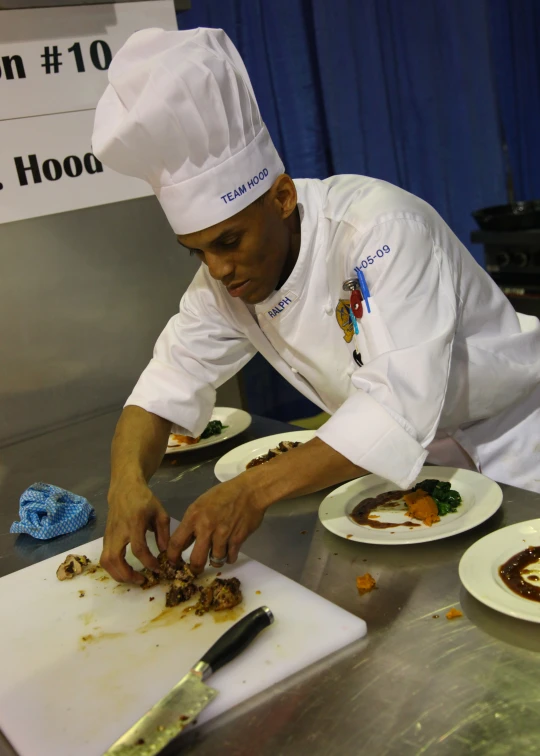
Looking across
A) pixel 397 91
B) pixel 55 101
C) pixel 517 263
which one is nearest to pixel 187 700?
pixel 55 101

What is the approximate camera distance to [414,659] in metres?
1.00

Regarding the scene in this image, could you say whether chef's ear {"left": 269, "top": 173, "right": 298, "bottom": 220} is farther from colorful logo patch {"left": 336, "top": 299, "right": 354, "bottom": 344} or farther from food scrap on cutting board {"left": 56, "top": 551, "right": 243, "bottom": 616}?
food scrap on cutting board {"left": 56, "top": 551, "right": 243, "bottom": 616}

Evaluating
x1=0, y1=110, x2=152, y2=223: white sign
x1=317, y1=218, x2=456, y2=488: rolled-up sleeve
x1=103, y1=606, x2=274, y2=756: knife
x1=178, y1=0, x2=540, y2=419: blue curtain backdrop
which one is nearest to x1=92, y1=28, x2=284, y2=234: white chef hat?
x1=317, y1=218, x2=456, y2=488: rolled-up sleeve

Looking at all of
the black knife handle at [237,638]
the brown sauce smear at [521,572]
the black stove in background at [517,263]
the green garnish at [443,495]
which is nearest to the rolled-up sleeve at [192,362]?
the green garnish at [443,495]

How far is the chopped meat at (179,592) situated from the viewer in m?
1.21

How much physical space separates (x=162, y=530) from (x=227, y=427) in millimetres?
705

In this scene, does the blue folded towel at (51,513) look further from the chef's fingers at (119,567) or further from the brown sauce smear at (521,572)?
the brown sauce smear at (521,572)

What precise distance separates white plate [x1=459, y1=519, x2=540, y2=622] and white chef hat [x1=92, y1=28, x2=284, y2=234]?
0.69m

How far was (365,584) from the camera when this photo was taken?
1183 mm

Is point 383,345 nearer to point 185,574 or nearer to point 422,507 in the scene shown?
point 422,507

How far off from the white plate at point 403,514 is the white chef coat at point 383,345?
9 cm

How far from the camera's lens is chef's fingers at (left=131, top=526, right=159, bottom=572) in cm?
129

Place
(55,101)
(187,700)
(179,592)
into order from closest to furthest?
(187,700)
(179,592)
(55,101)

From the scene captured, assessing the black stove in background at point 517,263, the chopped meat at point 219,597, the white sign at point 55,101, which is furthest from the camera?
the black stove in background at point 517,263
